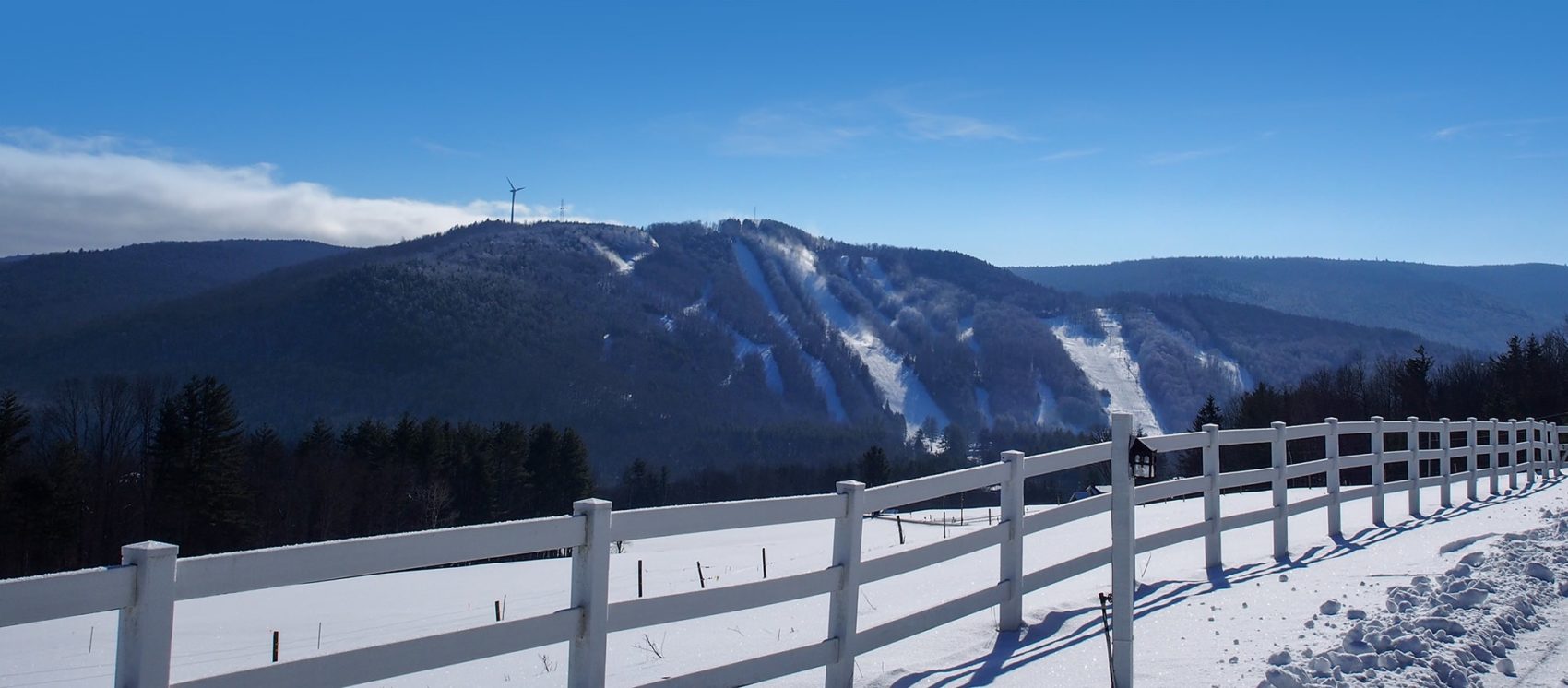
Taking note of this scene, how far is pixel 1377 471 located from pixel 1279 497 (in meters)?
3.46

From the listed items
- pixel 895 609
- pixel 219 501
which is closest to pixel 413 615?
pixel 895 609

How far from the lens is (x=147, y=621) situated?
347 centimetres

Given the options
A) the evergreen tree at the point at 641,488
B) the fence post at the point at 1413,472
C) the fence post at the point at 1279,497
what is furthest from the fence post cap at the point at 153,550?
the evergreen tree at the point at 641,488

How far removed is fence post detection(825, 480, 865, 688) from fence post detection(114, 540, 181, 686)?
3.20 metres

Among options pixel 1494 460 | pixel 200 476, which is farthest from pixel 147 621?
pixel 200 476

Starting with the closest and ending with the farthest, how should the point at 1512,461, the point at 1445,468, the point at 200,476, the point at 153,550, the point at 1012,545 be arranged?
1. the point at 153,550
2. the point at 1012,545
3. the point at 1445,468
4. the point at 1512,461
5. the point at 200,476

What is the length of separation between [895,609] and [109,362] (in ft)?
635

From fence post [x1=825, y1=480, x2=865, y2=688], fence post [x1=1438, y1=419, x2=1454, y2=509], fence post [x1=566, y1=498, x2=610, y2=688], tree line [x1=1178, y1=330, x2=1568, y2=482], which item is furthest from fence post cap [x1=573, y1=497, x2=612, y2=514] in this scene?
tree line [x1=1178, y1=330, x2=1568, y2=482]

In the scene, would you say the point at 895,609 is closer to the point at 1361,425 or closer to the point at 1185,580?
the point at 1185,580

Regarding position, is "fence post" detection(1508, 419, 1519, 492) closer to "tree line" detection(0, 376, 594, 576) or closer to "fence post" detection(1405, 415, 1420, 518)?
"fence post" detection(1405, 415, 1420, 518)

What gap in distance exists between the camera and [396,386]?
18200 centimetres

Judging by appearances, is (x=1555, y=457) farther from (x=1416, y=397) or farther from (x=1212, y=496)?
(x=1416, y=397)

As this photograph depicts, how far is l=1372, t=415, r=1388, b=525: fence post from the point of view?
42.9ft

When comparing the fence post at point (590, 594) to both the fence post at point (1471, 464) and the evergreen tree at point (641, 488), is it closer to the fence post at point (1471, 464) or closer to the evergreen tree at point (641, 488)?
the fence post at point (1471, 464)
